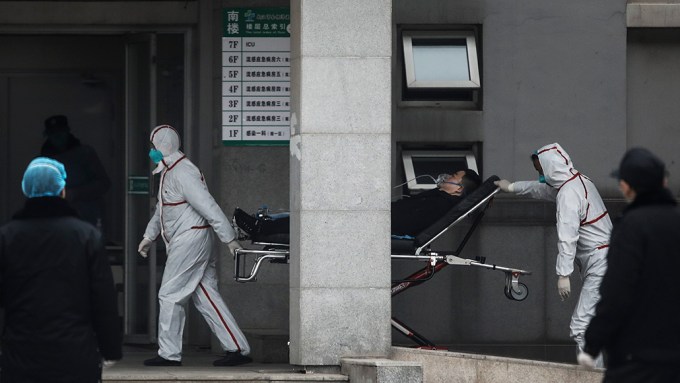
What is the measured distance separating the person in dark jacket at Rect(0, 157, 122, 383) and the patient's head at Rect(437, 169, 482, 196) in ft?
17.5

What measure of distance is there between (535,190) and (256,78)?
A: 8.80 ft

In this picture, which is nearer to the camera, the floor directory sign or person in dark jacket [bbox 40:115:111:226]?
the floor directory sign

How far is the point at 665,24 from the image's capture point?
14.0 m

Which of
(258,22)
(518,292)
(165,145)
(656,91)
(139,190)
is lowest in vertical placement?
(518,292)

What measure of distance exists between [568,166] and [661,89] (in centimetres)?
246

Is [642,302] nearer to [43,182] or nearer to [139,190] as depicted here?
[43,182]

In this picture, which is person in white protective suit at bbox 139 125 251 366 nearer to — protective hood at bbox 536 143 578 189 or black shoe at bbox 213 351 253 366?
black shoe at bbox 213 351 253 366

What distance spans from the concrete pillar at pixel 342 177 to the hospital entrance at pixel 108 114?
3151mm

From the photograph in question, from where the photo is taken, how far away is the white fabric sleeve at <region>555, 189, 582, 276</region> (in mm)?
11875

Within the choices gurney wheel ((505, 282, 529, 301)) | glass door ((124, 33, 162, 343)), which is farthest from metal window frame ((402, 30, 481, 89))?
glass door ((124, 33, 162, 343))

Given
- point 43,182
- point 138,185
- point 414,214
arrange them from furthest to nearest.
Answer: point 138,185
point 414,214
point 43,182

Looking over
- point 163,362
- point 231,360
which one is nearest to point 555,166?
point 231,360

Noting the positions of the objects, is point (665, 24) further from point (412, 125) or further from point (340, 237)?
point (340, 237)

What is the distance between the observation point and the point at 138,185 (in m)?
14.6
